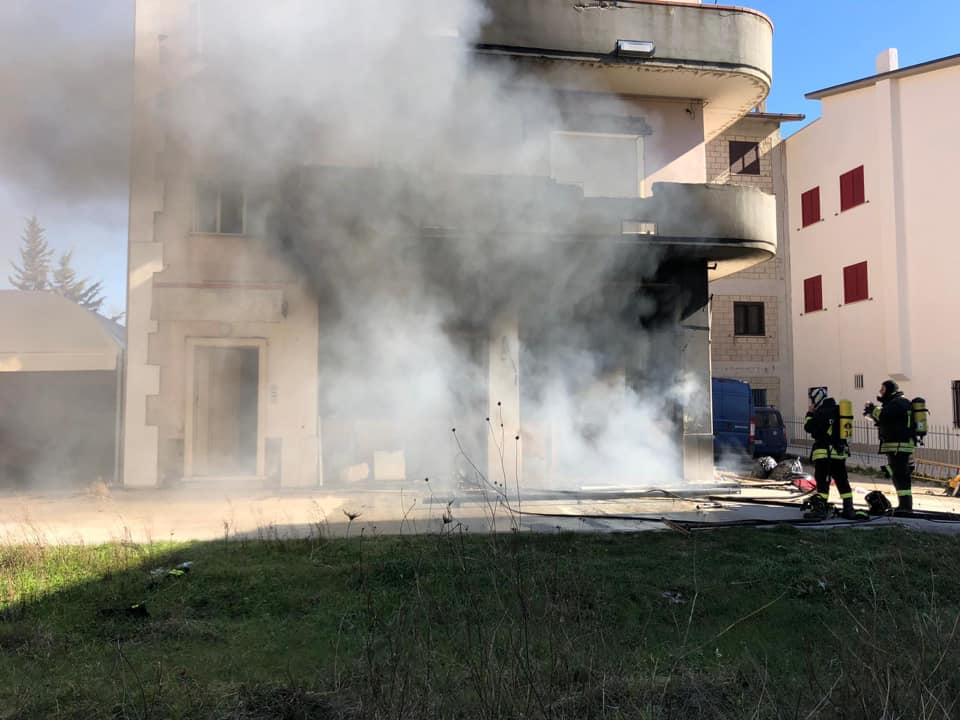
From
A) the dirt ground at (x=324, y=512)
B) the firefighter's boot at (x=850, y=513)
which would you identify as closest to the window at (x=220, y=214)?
the dirt ground at (x=324, y=512)

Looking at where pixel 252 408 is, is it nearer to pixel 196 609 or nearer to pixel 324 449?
pixel 324 449

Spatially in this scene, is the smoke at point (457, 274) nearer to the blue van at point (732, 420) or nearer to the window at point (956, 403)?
the blue van at point (732, 420)

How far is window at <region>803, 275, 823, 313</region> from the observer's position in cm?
1792

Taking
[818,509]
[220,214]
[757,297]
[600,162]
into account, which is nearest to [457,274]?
[600,162]

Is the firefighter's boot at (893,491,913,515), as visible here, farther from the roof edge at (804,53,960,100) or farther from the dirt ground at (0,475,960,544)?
the roof edge at (804,53,960,100)

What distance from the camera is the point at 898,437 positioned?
673cm

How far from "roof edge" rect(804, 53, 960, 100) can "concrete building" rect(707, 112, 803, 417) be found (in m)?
A: 1.67

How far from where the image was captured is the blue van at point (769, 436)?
1156 cm

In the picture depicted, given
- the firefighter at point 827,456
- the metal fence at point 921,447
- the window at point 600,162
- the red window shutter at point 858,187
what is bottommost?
the metal fence at point 921,447

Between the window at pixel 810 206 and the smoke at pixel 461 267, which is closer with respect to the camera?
the smoke at pixel 461 267

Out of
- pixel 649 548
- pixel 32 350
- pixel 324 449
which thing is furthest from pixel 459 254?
pixel 32 350

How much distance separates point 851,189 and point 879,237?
171 cm

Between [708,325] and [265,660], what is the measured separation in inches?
305

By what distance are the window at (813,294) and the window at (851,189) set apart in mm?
2019
